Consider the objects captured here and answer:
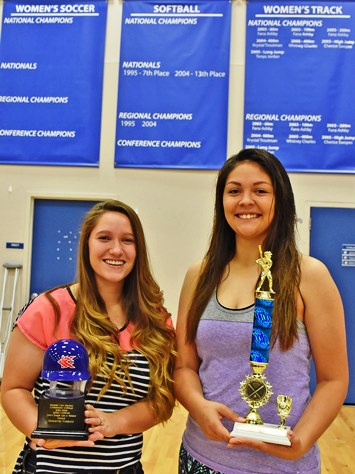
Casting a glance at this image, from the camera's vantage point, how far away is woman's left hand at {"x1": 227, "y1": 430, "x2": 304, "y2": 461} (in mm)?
1116

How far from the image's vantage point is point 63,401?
1.22 metres

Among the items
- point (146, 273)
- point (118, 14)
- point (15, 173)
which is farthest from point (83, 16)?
point (146, 273)

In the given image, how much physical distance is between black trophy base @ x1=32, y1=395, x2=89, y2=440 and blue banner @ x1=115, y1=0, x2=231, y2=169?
4.21 metres

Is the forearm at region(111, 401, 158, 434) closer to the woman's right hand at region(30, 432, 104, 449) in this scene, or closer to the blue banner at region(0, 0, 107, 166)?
the woman's right hand at region(30, 432, 104, 449)

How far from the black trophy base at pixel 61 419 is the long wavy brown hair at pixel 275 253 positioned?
0.38 meters

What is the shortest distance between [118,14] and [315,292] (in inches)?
201

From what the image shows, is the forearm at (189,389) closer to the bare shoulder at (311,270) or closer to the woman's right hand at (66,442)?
the woman's right hand at (66,442)

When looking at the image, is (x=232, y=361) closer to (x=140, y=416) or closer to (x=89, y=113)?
(x=140, y=416)

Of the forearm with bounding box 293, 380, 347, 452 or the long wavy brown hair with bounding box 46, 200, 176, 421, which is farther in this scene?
the long wavy brown hair with bounding box 46, 200, 176, 421

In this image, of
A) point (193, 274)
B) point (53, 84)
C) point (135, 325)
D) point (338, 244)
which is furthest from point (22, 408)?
point (53, 84)

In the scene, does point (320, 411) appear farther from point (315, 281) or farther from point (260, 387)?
point (315, 281)

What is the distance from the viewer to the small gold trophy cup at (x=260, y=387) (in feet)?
3.70

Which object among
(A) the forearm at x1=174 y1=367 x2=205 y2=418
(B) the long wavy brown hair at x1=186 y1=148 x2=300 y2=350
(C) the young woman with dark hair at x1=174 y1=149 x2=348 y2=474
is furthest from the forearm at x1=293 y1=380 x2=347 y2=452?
(A) the forearm at x1=174 y1=367 x2=205 y2=418

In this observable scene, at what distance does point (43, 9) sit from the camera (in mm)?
5414
